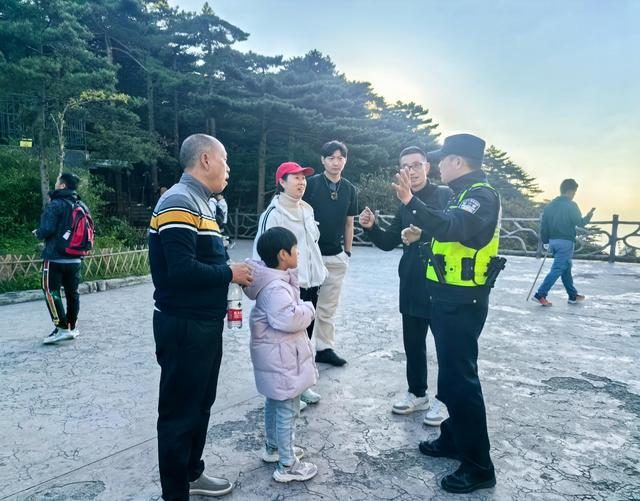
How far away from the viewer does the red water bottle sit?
2.11 meters

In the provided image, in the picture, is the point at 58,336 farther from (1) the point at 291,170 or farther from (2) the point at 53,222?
(1) the point at 291,170

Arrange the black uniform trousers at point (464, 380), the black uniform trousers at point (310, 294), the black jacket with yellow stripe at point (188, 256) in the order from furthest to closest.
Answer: the black uniform trousers at point (310, 294) → the black uniform trousers at point (464, 380) → the black jacket with yellow stripe at point (188, 256)

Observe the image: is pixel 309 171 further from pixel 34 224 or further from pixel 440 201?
pixel 34 224

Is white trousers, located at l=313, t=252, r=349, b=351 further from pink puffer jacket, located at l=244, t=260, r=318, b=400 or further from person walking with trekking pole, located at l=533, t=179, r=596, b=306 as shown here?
person walking with trekking pole, located at l=533, t=179, r=596, b=306

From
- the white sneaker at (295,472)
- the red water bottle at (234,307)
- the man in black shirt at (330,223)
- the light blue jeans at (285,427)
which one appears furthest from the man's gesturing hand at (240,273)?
the man in black shirt at (330,223)

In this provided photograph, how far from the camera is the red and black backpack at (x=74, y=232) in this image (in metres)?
4.47

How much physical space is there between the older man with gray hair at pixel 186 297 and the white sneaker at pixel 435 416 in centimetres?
155

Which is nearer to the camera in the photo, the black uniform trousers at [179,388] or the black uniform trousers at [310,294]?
the black uniform trousers at [179,388]

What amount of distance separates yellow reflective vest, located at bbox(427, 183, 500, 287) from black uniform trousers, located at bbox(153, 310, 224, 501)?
1231 mm

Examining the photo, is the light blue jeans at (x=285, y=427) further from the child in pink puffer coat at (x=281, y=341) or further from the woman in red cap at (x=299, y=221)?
the woman in red cap at (x=299, y=221)

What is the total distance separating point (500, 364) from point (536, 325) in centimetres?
172

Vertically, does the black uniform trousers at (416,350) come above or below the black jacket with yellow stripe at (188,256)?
below

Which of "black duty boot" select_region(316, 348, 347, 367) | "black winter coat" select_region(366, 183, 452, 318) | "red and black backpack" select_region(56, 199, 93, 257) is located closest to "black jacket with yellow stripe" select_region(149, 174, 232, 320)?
"black winter coat" select_region(366, 183, 452, 318)

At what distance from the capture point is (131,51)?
19359 mm
